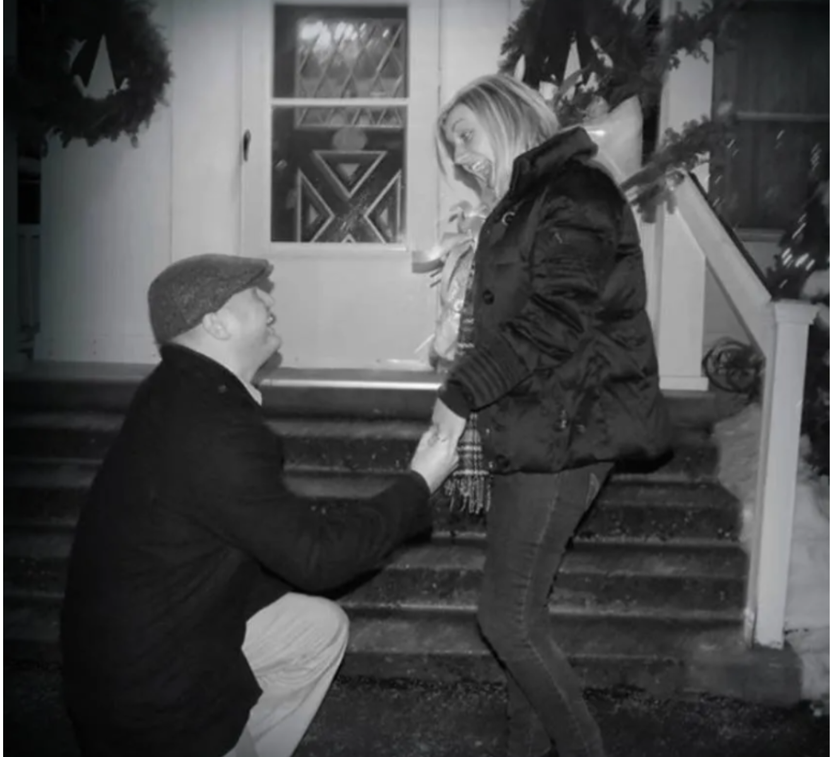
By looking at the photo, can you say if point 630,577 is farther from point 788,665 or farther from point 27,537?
point 27,537

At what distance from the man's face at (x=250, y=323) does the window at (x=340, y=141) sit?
3.81 feet

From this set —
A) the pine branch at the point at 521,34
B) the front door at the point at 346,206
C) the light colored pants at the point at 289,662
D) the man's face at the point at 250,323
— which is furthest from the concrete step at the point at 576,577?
the pine branch at the point at 521,34

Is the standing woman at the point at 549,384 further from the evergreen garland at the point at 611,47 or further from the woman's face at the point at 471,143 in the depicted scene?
the evergreen garland at the point at 611,47

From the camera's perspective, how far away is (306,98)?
2.64 metres

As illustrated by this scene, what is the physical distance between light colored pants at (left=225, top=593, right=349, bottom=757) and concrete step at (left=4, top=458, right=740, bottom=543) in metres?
0.92

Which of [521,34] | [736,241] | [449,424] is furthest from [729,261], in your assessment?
[449,424]

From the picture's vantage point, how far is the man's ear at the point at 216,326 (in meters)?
1.53

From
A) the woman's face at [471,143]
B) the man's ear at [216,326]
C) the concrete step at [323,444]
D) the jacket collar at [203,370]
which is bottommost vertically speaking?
the concrete step at [323,444]

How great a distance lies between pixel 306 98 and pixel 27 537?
1410 millimetres

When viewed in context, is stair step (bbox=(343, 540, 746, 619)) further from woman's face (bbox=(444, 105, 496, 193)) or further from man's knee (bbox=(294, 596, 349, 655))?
woman's face (bbox=(444, 105, 496, 193))

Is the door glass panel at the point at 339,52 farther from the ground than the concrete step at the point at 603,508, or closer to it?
farther from the ground

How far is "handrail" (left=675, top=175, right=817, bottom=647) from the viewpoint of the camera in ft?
7.93

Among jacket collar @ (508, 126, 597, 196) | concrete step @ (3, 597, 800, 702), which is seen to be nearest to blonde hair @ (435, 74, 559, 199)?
jacket collar @ (508, 126, 597, 196)

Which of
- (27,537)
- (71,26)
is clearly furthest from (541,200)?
(27,537)
